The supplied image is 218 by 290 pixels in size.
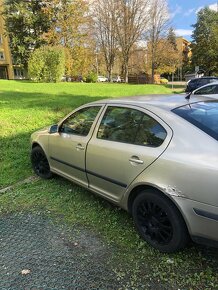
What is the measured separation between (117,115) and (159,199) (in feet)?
4.02

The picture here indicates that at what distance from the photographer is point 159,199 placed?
115 inches

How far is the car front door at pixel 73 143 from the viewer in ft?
13.1

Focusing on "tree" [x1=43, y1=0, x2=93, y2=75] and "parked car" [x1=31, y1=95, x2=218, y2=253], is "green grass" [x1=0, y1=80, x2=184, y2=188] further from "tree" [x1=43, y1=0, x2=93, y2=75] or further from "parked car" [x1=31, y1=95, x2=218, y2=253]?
"tree" [x1=43, y1=0, x2=93, y2=75]

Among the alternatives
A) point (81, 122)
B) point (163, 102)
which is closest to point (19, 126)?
point (81, 122)

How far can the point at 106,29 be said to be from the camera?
1651 inches

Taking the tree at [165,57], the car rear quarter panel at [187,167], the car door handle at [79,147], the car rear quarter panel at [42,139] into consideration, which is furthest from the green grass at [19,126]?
the tree at [165,57]

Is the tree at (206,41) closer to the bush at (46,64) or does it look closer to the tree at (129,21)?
the tree at (129,21)

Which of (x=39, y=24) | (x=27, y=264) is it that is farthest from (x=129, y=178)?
(x=39, y=24)

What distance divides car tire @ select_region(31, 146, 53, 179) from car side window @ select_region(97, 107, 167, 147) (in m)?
1.62

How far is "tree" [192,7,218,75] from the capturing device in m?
48.4

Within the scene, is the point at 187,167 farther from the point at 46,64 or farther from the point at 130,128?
the point at 46,64

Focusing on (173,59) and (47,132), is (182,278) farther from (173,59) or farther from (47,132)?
(173,59)

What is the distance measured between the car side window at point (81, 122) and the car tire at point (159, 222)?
130cm

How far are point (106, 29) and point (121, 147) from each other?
4172cm
